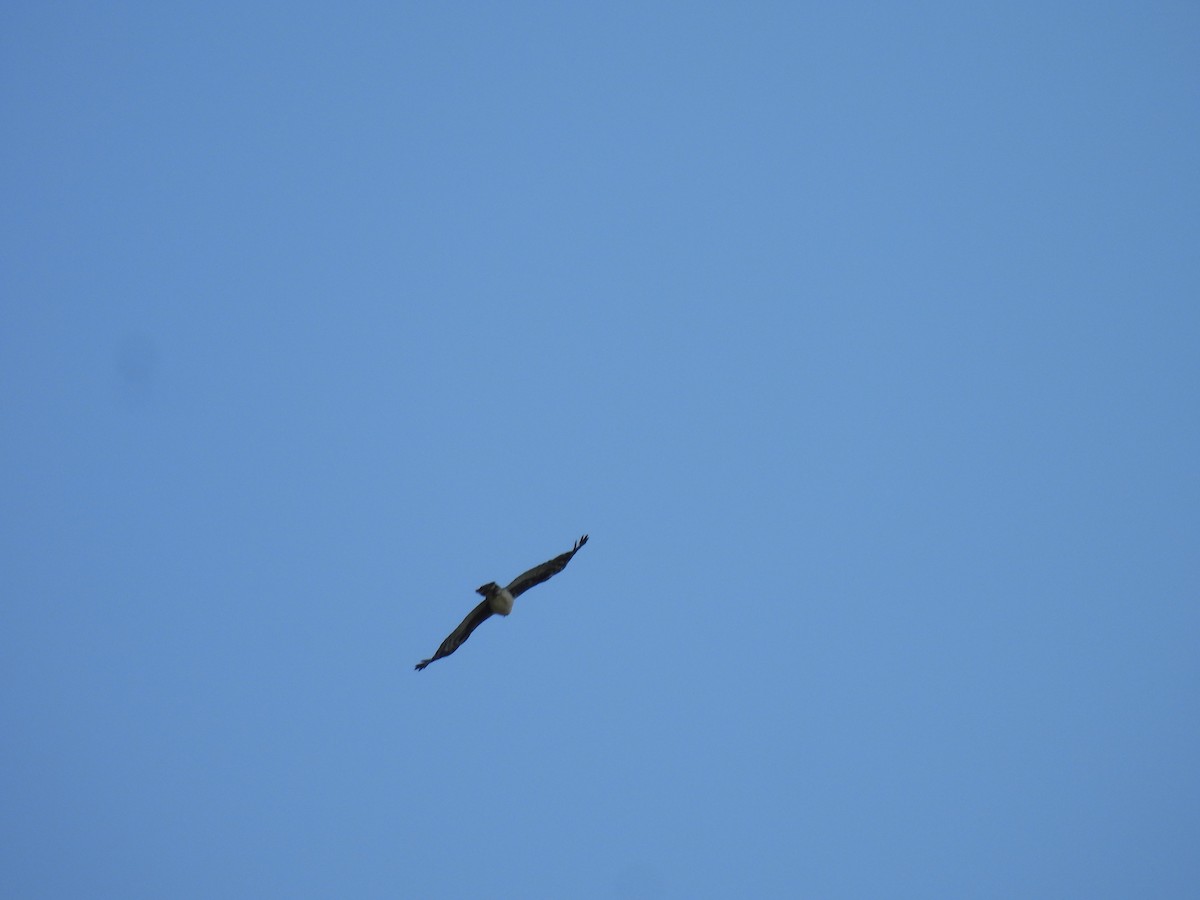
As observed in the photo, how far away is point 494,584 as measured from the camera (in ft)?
Answer: 74.3

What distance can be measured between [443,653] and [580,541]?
13.5 ft

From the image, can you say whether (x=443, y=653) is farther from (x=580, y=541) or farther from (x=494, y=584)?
(x=580, y=541)

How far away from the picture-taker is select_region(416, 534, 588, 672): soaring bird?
2327 centimetres

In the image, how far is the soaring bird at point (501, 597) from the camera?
2327cm

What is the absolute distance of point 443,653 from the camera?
79.5 ft

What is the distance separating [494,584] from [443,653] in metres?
2.67

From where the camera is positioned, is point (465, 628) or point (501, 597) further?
point (465, 628)

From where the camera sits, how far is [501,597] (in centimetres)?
2336

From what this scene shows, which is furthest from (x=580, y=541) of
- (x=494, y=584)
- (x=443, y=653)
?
(x=443, y=653)

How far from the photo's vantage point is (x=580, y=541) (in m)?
23.3

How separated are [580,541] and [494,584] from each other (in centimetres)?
207

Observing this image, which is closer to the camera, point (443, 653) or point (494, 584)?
point (494, 584)
